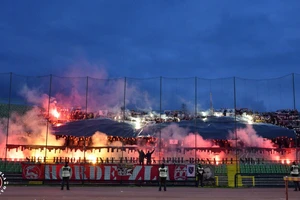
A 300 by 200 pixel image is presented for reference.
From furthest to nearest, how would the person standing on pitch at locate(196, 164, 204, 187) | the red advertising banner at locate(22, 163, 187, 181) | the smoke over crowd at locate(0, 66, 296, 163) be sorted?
the smoke over crowd at locate(0, 66, 296, 163), the red advertising banner at locate(22, 163, 187, 181), the person standing on pitch at locate(196, 164, 204, 187)

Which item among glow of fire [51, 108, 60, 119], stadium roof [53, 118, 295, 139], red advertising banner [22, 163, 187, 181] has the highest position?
glow of fire [51, 108, 60, 119]

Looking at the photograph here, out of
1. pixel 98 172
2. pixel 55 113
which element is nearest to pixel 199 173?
pixel 98 172

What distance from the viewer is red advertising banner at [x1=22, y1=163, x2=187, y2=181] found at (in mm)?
24109

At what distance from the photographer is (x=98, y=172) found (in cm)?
2420

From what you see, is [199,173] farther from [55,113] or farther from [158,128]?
[55,113]

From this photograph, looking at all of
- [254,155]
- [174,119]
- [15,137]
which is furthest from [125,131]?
[254,155]

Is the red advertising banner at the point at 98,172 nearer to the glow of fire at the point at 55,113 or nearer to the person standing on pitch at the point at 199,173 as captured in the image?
the person standing on pitch at the point at 199,173

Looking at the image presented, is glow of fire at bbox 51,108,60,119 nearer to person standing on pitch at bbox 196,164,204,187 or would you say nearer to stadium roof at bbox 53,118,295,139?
stadium roof at bbox 53,118,295,139

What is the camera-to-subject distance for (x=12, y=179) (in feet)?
79.5

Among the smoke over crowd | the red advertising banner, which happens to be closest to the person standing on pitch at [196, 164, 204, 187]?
the red advertising banner

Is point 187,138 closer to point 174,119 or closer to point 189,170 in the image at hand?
point 174,119

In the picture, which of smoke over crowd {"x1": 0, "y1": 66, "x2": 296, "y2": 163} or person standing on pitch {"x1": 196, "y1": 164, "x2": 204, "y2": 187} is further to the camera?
smoke over crowd {"x1": 0, "y1": 66, "x2": 296, "y2": 163}

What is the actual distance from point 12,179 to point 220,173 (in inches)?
576

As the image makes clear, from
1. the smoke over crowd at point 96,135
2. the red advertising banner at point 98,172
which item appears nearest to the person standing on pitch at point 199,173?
the red advertising banner at point 98,172
